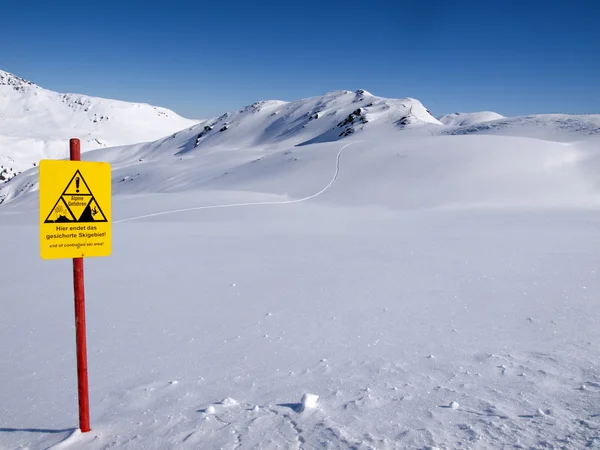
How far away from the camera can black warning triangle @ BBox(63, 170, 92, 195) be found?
346 centimetres

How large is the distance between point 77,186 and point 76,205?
0.52ft

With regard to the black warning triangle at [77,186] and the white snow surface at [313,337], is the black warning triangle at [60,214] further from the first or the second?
the white snow surface at [313,337]

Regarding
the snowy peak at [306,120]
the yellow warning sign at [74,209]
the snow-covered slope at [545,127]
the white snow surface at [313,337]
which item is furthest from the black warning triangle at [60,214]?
the snowy peak at [306,120]

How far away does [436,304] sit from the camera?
688 cm

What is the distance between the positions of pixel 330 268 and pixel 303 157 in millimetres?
27757

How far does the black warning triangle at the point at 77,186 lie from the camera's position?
136 inches

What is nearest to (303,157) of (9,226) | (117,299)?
(9,226)

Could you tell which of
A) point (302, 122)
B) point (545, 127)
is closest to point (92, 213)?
point (545, 127)

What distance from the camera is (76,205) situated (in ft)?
11.5

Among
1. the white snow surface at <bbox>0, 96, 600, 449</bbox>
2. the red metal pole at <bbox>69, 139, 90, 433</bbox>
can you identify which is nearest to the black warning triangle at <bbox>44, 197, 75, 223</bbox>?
the red metal pole at <bbox>69, 139, 90, 433</bbox>

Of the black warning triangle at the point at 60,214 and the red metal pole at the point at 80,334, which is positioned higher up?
the black warning triangle at the point at 60,214

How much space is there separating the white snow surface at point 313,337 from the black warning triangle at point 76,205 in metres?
1.86

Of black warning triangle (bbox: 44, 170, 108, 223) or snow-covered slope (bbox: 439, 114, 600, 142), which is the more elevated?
snow-covered slope (bbox: 439, 114, 600, 142)

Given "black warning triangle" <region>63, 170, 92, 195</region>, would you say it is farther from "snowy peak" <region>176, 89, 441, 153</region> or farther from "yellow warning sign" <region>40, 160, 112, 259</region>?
"snowy peak" <region>176, 89, 441, 153</region>
